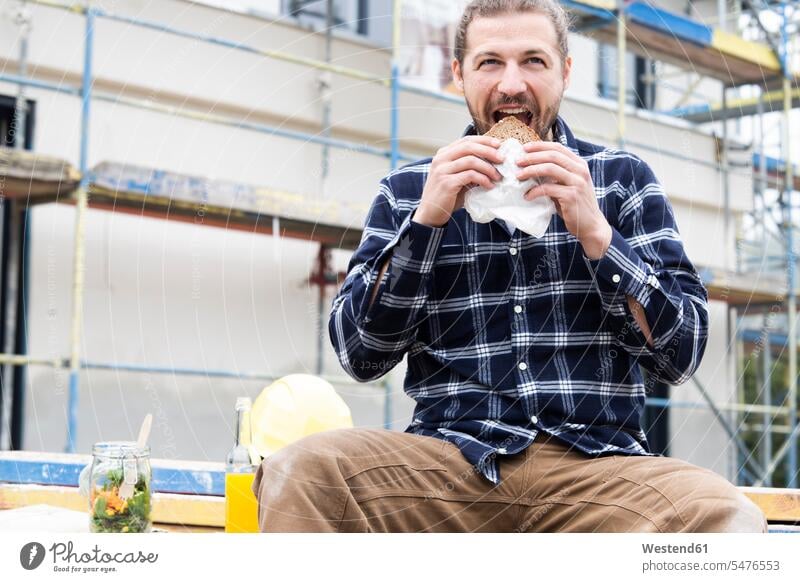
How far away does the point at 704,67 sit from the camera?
218 inches

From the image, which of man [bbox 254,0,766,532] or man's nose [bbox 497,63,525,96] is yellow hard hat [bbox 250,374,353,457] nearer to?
man [bbox 254,0,766,532]

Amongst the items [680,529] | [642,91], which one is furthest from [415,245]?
[642,91]

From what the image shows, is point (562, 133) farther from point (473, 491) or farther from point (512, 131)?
point (473, 491)

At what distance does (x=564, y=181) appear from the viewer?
1.29 m

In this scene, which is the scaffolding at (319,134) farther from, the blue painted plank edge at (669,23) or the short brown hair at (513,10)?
the short brown hair at (513,10)

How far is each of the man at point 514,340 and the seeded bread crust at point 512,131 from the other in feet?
0.20

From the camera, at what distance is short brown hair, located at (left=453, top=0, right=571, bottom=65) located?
149cm

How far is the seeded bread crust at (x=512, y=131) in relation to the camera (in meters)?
1.36

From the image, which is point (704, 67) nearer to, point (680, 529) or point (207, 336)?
point (207, 336)

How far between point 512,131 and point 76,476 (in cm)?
110
